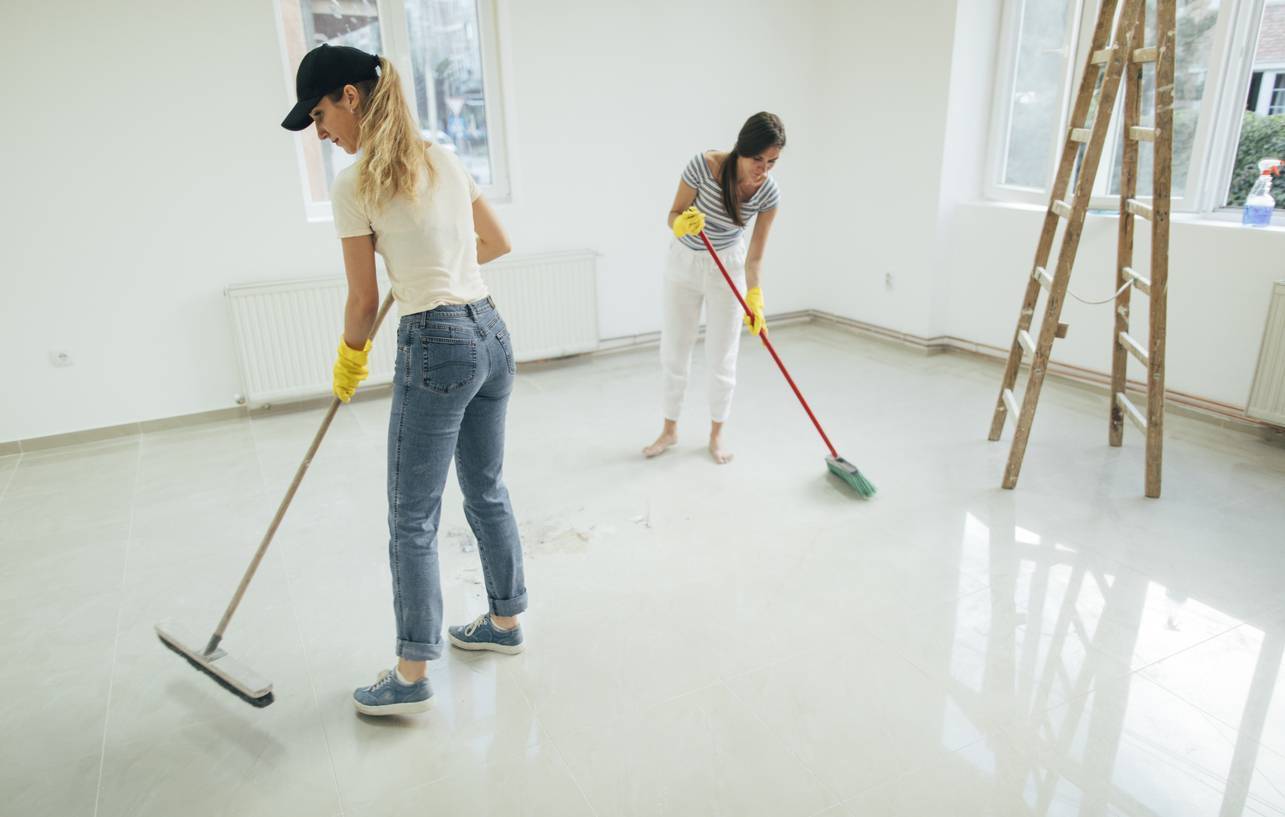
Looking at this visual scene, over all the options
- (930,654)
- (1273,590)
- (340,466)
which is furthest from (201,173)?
(1273,590)

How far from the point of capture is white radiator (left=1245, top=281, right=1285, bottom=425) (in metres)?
3.16

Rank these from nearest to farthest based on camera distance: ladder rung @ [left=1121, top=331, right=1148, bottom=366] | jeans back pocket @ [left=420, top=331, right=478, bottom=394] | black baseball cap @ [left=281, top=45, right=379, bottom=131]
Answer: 1. black baseball cap @ [left=281, top=45, right=379, bottom=131]
2. jeans back pocket @ [left=420, top=331, right=478, bottom=394]
3. ladder rung @ [left=1121, top=331, right=1148, bottom=366]

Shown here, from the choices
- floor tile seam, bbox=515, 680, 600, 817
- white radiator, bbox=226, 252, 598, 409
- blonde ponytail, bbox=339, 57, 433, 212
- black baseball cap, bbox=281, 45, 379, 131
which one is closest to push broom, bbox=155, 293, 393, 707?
blonde ponytail, bbox=339, 57, 433, 212

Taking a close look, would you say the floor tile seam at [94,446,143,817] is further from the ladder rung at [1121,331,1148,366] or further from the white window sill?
the white window sill

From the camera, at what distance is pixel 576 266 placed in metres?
4.49

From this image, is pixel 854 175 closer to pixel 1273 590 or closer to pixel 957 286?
pixel 957 286

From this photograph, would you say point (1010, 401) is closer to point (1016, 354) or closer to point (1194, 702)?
point (1016, 354)

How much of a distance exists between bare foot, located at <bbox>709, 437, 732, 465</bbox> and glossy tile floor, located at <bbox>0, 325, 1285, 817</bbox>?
0.09 meters

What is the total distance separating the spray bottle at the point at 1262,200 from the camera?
3365 mm

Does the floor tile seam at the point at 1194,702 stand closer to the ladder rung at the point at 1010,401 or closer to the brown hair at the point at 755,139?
the ladder rung at the point at 1010,401

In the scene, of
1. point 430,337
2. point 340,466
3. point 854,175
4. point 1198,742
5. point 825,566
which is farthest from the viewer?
point 854,175

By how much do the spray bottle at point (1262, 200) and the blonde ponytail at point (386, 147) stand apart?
3.51 meters

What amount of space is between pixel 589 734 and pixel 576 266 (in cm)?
305

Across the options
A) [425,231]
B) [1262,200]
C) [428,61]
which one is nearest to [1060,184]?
[1262,200]
